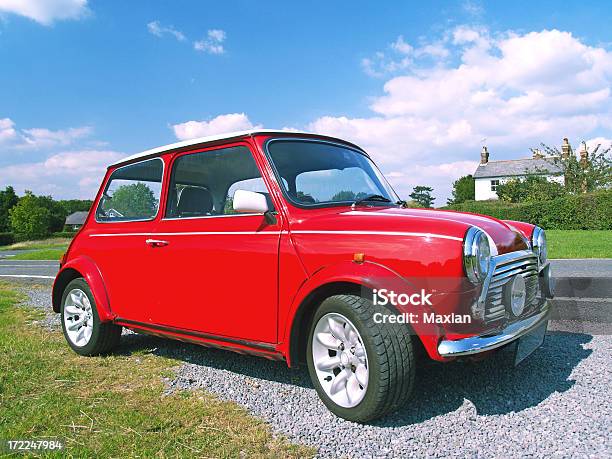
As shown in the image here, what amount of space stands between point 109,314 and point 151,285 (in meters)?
0.73

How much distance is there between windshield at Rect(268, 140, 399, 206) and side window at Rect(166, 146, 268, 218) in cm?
26

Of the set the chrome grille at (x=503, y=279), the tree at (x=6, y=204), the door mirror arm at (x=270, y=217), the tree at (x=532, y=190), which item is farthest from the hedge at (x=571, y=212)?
the tree at (x=6, y=204)

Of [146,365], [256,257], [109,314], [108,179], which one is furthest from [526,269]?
[108,179]

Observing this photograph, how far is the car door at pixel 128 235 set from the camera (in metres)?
4.27

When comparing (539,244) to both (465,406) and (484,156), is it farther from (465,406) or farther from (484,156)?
(484,156)

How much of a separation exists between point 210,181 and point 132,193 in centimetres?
110

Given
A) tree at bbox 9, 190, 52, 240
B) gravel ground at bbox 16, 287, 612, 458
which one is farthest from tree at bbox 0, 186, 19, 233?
gravel ground at bbox 16, 287, 612, 458

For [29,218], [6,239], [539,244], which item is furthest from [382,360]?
[29,218]

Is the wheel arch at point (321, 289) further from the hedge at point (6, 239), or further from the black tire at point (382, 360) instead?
the hedge at point (6, 239)

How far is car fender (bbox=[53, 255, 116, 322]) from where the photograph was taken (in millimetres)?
4578

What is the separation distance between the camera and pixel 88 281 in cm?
470

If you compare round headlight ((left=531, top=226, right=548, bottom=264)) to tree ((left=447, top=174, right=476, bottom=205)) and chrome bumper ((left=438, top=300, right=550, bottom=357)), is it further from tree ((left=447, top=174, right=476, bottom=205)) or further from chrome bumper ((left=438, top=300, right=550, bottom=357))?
tree ((left=447, top=174, right=476, bottom=205))

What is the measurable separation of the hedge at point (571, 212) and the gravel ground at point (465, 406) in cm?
2333

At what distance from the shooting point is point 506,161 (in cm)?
5953
